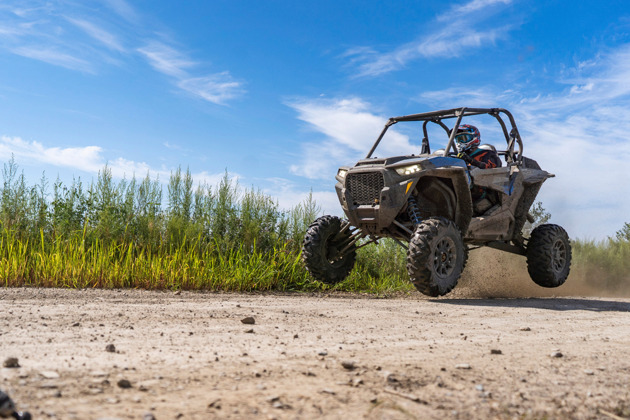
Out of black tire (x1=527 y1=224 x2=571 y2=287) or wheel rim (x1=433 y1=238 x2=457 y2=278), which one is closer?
wheel rim (x1=433 y1=238 x2=457 y2=278)

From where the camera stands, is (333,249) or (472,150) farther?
(472,150)

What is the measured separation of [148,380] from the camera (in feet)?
8.59

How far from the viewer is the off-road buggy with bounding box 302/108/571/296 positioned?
7.88 metres

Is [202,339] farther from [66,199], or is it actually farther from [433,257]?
[66,199]

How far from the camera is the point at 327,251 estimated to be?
9.29 meters

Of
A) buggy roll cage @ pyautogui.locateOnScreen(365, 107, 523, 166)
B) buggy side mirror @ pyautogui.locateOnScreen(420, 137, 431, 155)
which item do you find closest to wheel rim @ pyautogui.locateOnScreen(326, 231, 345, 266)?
buggy roll cage @ pyautogui.locateOnScreen(365, 107, 523, 166)

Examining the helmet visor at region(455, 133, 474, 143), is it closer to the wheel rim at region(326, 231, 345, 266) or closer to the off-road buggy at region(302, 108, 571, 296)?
the off-road buggy at region(302, 108, 571, 296)

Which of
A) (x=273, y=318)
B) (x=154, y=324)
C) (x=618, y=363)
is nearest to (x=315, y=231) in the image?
(x=273, y=318)

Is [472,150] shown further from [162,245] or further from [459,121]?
[162,245]

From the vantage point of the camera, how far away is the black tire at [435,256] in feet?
24.6

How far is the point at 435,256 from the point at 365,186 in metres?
1.52

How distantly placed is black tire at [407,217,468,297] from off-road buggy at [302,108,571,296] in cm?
1

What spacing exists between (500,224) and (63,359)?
8004 millimetres

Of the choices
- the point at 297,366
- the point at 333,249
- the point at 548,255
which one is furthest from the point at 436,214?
the point at 297,366
